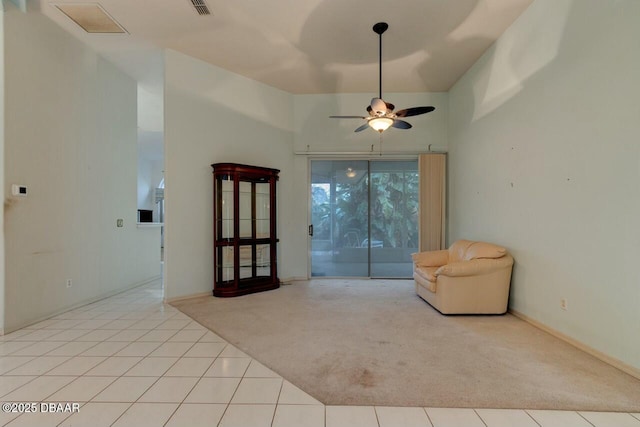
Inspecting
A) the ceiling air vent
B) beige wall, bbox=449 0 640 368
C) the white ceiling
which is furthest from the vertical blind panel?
the ceiling air vent

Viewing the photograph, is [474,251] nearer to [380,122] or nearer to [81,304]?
[380,122]

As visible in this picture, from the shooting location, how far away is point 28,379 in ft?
7.13

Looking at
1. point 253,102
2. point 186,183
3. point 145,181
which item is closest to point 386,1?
point 253,102

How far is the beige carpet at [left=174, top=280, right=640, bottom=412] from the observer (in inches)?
77.3

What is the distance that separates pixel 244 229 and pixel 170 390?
2.92 m

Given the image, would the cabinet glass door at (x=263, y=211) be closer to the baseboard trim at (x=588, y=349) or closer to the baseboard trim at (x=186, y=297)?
the baseboard trim at (x=186, y=297)

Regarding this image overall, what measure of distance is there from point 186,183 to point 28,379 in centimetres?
285

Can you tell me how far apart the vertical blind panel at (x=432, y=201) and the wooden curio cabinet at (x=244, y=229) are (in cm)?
281

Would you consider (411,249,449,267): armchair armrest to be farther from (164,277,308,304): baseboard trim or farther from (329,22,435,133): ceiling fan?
(164,277,308,304): baseboard trim

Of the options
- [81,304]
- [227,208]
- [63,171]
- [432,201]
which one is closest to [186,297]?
[81,304]

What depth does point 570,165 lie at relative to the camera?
110 inches

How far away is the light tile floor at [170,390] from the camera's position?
173cm

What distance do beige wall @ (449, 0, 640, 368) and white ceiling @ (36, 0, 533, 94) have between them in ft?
2.12

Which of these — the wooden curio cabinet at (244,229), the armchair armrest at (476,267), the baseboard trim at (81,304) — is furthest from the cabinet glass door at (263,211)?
the armchair armrest at (476,267)
